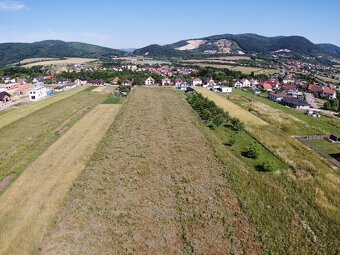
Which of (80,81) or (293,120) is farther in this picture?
(80,81)

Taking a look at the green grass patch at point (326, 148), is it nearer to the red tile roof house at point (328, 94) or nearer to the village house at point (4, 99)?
the red tile roof house at point (328, 94)

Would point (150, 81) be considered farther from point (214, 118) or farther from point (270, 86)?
point (214, 118)

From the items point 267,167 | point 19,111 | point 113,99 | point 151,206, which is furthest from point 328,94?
point 151,206

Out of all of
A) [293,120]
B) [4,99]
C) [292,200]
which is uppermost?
[292,200]

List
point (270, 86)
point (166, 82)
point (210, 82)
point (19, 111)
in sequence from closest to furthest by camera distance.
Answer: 1. point (19, 111)
2. point (270, 86)
3. point (166, 82)
4. point (210, 82)

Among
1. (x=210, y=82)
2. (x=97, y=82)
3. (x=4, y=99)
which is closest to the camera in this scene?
(x=4, y=99)

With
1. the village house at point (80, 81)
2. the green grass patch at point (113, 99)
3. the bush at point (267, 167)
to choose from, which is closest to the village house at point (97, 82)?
the village house at point (80, 81)

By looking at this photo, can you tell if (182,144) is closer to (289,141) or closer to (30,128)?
(289,141)

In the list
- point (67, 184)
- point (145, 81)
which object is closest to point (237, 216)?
point (67, 184)
